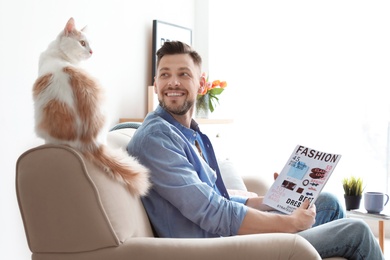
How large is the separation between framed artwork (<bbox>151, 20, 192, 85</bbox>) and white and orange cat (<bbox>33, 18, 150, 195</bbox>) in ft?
6.97

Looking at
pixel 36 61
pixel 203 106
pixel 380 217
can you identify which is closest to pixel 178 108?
pixel 36 61

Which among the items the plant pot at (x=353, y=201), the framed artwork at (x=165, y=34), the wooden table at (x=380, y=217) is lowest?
the wooden table at (x=380, y=217)

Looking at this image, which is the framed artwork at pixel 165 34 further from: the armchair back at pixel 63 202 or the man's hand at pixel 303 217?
the armchair back at pixel 63 202

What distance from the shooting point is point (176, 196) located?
1.78 m

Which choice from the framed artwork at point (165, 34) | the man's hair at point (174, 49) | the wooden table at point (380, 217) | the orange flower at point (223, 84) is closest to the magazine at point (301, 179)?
the man's hair at point (174, 49)

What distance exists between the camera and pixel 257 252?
1522mm

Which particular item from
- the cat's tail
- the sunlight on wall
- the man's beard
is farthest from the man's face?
the sunlight on wall

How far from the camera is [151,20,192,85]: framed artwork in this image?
3727 millimetres

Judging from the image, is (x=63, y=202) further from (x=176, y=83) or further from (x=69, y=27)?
(x=176, y=83)

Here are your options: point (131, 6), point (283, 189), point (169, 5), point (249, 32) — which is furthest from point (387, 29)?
point (283, 189)

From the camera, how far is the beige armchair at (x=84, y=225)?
1475 millimetres

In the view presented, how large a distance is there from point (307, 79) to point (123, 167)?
2.81m

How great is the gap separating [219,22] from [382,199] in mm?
2034

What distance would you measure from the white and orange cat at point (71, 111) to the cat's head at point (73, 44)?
0.04 m
